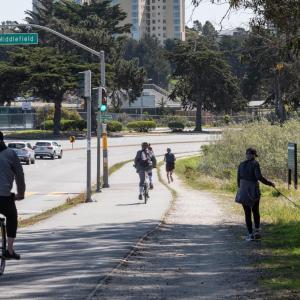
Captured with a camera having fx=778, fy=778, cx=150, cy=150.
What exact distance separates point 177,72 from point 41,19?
23.5 metres

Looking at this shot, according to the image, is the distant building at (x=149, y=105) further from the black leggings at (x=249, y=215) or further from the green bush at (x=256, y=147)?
the black leggings at (x=249, y=215)

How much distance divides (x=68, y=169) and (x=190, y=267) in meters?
40.8

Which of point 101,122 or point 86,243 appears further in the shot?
point 101,122

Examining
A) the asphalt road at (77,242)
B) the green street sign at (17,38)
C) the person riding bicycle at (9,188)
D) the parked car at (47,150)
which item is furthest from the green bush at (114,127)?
the person riding bicycle at (9,188)

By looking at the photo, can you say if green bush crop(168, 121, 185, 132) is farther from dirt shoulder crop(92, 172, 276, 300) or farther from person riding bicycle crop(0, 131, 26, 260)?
person riding bicycle crop(0, 131, 26, 260)

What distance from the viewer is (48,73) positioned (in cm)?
8256

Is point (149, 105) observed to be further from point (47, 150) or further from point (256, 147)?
point (256, 147)

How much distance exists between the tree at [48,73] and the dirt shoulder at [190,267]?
65865 mm

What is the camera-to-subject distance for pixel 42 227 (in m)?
16.9

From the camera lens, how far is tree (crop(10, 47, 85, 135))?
3241 inches

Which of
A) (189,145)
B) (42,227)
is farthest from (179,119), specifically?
(42,227)

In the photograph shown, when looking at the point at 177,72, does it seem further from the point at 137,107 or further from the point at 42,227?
the point at 42,227

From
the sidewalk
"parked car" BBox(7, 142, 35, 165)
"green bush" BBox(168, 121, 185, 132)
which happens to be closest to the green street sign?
the sidewalk

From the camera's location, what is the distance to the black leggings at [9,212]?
9352 mm
